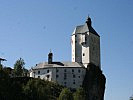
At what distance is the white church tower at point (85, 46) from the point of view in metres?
142

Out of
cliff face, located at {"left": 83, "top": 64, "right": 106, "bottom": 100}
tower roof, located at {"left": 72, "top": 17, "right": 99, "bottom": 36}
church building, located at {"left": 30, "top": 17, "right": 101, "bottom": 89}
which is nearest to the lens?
church building, located at {"left": 30, "top": 17, "right": 101, "bottom": 89}

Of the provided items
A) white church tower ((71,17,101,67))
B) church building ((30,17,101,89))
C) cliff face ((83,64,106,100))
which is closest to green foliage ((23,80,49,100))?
church building ((30,17,101,89))

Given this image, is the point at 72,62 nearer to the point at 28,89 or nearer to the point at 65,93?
the point at 65,93

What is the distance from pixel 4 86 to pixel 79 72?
2340 inches

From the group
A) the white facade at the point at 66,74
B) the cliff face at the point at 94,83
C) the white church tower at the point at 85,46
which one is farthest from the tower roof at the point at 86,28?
the white facade at the point at 66,74

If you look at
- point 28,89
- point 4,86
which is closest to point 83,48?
point 28,89

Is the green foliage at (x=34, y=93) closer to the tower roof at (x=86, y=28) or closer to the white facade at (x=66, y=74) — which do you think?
the white facade at (x=66, y=74)

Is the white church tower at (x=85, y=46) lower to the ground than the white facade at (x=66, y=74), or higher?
higher

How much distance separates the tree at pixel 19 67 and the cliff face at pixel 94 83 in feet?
83.3

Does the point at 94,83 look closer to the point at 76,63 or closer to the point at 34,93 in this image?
the point at 76,63

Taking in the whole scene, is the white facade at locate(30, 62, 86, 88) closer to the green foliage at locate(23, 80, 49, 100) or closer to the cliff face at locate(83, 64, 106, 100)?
the cliff face at locate(83, 64, 106, 100)

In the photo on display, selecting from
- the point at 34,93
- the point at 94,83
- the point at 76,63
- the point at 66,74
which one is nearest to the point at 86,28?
the point at 76,63

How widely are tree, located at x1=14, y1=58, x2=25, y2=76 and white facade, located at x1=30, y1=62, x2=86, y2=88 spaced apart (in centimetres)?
866

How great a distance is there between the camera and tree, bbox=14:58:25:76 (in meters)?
138
